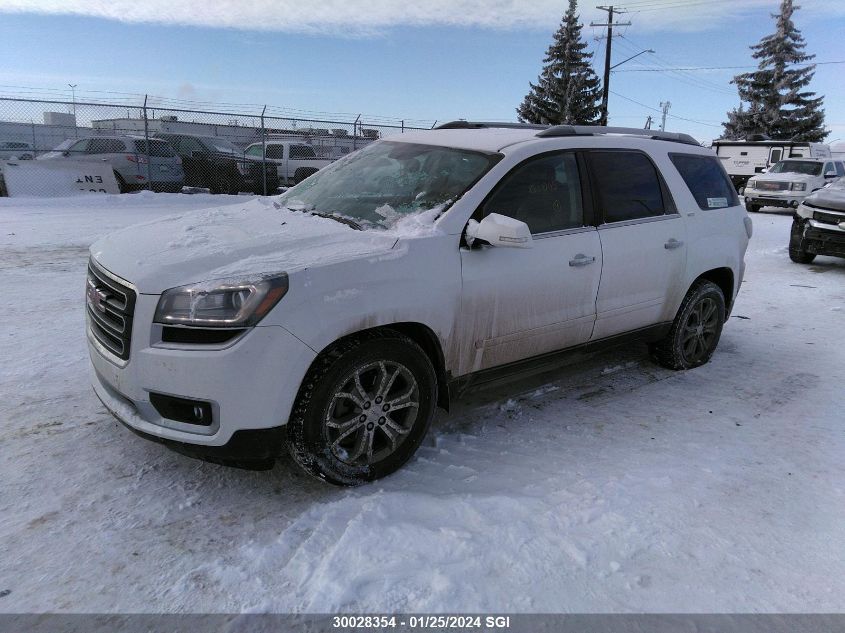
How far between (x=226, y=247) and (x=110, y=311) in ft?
2.02

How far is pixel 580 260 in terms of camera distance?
12.5 feet

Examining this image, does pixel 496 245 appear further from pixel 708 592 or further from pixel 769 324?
pixel 769 324

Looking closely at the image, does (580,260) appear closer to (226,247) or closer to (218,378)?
(226,247)

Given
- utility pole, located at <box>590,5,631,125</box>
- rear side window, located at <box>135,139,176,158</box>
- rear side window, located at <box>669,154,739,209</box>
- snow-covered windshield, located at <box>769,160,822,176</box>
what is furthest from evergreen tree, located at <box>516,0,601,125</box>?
rear side window, located at <box>669,154,739,209</box>

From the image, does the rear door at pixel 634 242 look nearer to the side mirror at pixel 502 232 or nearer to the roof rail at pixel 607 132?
the roof rail at pixel 607 132

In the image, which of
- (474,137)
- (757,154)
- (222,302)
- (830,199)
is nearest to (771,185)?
(757,154)

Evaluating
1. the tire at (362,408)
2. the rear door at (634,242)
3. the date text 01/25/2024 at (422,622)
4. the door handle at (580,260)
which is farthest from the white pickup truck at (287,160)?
the date text 01/25/2024 at (422,622)

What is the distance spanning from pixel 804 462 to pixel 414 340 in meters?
2.26

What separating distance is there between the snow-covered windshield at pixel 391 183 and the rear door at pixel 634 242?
3.15 ft

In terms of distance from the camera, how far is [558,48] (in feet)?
152

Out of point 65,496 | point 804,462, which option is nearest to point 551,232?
point 804,462

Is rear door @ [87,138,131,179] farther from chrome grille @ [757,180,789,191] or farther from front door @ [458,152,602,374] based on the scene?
chrome grille @ [757,180,789,191]

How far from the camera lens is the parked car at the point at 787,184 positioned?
1902 centimetres

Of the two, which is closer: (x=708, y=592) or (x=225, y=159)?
(x=708, y=592)
